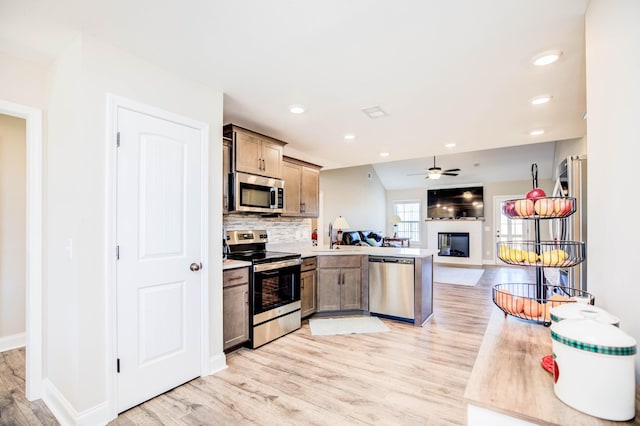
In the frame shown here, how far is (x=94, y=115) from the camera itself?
6.68 ft

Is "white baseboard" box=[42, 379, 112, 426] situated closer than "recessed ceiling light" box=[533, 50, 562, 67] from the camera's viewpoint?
Yes

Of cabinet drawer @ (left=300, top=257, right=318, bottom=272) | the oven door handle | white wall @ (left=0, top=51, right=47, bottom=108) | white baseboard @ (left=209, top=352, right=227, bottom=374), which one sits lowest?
white baseboard @ (left=209, top=352, right=227, bottom=374)

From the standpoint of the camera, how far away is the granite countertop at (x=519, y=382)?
2.44 ft

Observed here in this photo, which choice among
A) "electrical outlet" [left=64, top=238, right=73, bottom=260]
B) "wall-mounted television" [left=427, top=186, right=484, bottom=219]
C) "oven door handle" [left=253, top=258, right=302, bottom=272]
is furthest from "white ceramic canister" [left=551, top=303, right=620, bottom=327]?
"wall-mounted television" [left=427, top=186, right=484, bottom=219]

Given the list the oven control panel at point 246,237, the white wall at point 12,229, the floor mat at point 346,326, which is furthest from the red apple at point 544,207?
the white wall at point 12,229

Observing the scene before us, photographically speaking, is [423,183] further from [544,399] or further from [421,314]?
[544,399]

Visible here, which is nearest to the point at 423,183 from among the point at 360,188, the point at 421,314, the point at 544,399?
the point at 360,188

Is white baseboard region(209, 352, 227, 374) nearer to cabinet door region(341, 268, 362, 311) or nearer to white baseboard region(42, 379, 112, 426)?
white baseboard region(42, 379, 112, 426)

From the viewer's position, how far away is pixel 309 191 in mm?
4797

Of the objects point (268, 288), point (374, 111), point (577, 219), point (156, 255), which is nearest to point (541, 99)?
point (577, 219)

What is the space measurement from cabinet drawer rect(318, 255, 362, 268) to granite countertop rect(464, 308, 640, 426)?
3.01 meters

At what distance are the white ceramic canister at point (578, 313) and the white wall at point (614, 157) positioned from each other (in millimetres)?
168

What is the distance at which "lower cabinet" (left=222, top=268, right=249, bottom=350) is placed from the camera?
2.98 metres

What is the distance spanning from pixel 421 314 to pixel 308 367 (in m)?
1.77
